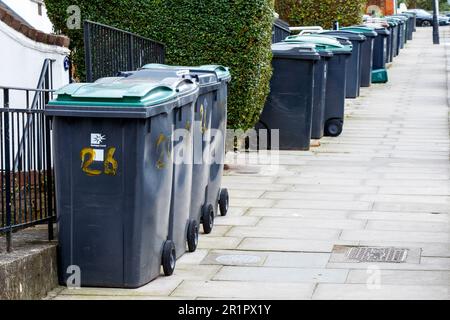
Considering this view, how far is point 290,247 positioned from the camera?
8.98 m

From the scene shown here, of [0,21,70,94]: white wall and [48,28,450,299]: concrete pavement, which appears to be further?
[0,21,70,94]: white wall

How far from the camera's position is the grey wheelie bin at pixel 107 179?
24.0 ft

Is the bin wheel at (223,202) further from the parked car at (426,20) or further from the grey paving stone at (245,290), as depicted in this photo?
the parked car at (426,20)

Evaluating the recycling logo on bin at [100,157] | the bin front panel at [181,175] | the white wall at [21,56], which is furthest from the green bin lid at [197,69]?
the white wall at [21,56]

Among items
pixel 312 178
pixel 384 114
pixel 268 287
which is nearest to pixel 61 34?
pixel 312 178

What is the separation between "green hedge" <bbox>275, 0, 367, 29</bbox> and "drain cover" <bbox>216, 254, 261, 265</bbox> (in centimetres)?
1691

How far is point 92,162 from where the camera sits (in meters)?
7.32

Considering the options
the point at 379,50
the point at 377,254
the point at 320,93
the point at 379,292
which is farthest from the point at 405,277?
the point at 379,50

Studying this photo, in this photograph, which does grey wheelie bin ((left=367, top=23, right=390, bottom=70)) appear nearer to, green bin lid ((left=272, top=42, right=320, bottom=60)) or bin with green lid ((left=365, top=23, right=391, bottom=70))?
bin with green lid ((left=365, top=23, right=391, bottom=70))

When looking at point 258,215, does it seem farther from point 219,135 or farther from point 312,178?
point 312,178

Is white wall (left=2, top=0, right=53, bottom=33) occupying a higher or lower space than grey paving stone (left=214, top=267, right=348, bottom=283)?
higher

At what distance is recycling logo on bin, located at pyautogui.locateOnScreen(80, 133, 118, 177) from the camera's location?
7.31 meters

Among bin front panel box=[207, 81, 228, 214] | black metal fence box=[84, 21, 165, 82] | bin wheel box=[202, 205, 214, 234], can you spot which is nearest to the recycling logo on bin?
bin wheel box=[202, 205, 214, 234]

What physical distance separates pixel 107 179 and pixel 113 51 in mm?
3984
